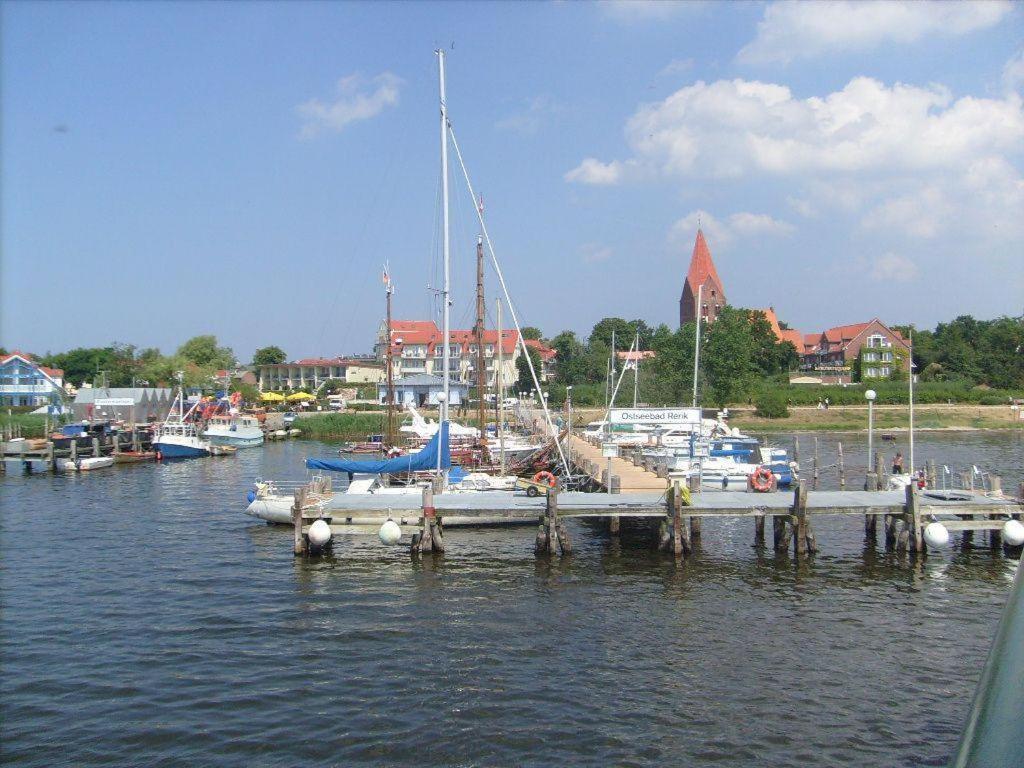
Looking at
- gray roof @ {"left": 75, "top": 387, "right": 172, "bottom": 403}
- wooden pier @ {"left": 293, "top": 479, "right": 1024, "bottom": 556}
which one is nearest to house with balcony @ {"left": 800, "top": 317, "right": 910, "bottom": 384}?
gray roof @ {"left": 75, "top": 387, "right": 172, "bottom": 403}

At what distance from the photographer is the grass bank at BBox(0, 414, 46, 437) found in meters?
69.8

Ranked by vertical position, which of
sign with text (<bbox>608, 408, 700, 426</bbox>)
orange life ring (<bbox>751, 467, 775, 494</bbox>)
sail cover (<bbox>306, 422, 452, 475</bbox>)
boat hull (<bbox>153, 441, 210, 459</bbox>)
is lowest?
boat hull (<bbox>153, 441, 210, 459</bbox>)

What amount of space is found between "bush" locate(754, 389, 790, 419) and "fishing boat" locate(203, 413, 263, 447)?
51111 mm

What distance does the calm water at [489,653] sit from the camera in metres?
13.7

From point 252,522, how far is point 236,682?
17.8 metres

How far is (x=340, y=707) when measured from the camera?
1505 centimetres

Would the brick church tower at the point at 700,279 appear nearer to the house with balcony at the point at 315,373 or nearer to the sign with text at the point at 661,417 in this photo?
the house with balcony at the point at 315,373

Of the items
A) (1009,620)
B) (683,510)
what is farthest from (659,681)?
(1009,620)

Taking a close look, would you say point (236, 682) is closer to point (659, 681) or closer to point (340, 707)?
point (340, 707)

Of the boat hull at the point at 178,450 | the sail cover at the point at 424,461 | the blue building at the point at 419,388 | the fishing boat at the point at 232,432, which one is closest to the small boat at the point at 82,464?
the boat hull at the point at 178,450

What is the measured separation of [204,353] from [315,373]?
1758 cm

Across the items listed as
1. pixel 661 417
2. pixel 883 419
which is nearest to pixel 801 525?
pixel 661 417

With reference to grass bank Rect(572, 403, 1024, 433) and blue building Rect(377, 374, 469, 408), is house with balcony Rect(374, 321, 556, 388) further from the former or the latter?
grass bank Rect(572, 403, 1024, 433)

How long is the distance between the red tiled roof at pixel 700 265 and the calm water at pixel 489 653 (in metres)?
124
